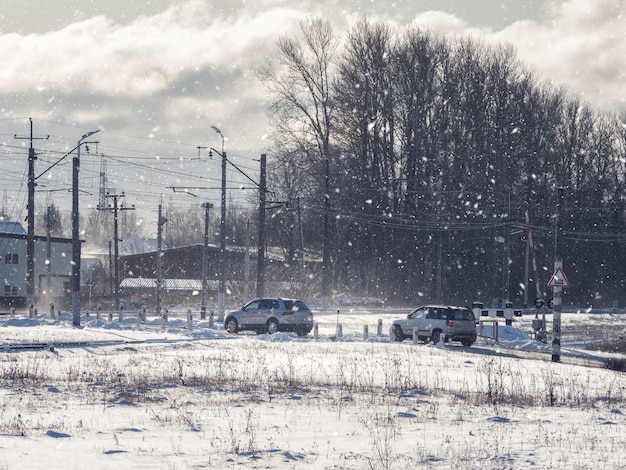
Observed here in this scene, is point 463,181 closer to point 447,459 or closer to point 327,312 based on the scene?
point 327,312

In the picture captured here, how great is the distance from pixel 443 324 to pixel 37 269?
6084 centimetres

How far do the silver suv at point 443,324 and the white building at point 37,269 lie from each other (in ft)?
144

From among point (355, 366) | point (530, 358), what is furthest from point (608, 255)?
point (355, 366)

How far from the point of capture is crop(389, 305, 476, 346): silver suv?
35188 mm

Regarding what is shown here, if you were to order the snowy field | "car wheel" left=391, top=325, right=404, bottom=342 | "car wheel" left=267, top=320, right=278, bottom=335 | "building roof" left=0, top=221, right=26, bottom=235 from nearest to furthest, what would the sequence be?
the snowy field → "car wheel" left=391, top=325, right=404, bottom=342 → "car wheel" left=267, top=320, right=278, bottom=335 → "building roof" left=0, top=221, right=26, bottom=235

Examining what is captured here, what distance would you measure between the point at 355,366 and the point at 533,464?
13.3 m

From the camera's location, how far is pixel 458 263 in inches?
3132

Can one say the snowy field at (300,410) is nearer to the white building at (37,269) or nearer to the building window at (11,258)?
the white building at (37,269)

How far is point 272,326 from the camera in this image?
4047cm

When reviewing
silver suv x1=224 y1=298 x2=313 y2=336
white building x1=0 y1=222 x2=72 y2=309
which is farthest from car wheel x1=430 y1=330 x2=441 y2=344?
white building x1=0 y1=222 x2=72 y2=309

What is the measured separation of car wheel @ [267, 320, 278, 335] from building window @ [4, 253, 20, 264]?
160ft

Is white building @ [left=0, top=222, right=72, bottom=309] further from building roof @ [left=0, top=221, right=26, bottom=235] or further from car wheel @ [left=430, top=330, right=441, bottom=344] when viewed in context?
car wheel @ [left=430, top=330, right=441, bottom=344]

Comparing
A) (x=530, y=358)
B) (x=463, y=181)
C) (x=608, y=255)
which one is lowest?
(x=530, y=358)

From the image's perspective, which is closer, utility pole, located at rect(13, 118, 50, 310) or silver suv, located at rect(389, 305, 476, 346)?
silver suv, located at rect(389, 305, 476, 346)
